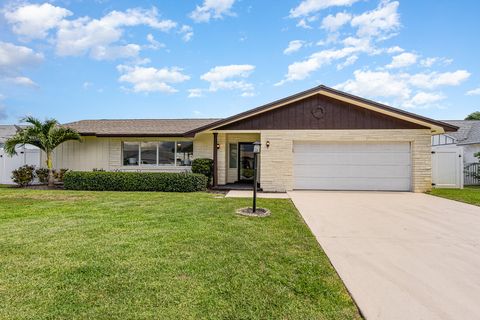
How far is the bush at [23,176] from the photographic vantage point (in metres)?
12.5

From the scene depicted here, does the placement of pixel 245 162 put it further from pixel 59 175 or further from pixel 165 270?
pixel 165 270

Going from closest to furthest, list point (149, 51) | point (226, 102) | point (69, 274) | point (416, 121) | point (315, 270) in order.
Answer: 1. point (69, 274)
2. point (315, 270)
3. point (416, 121)
4. point (149, 51)
5. point (226, 102)

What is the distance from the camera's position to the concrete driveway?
105 inches

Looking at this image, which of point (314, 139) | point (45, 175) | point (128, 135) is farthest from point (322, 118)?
point (45, 175)

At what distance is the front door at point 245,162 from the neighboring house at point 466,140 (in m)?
14.6

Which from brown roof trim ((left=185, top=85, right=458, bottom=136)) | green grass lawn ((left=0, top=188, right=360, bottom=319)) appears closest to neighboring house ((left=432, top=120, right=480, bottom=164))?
brown roof trim ((left=185, top=85, right=458, bottom=136))

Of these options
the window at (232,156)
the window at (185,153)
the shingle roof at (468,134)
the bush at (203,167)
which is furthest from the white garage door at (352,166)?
the shingle roof at (468,134)

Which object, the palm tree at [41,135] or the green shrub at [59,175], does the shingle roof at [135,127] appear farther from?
the green shrub at [59,175]

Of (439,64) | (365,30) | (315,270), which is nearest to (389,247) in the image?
(315,270)

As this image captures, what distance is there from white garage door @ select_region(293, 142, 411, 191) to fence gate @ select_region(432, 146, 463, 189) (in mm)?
3066

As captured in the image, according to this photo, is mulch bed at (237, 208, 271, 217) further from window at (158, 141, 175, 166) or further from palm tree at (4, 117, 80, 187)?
palm tree at (4, 117, 80, 187)

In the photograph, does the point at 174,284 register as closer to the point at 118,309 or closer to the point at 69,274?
the point at 118,309

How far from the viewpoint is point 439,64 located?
12922 millimetres

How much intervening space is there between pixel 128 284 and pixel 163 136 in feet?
35.2
